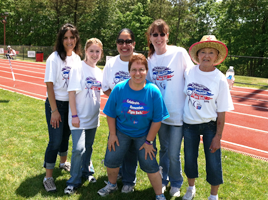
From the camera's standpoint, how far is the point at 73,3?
34.7 meters

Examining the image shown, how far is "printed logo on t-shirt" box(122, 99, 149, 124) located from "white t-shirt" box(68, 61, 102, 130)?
665mm

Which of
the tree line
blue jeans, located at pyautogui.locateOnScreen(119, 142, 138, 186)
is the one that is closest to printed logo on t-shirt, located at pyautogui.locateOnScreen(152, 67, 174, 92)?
blue jeans, located at pyautogui.locateOnScreen(119, 142, 138, 186)

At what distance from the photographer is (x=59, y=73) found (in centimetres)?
302

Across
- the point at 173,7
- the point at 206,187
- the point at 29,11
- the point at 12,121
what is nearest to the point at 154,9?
the point at 173,7

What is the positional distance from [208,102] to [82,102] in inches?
65.0

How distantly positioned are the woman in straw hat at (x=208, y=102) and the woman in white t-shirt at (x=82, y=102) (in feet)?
4.14

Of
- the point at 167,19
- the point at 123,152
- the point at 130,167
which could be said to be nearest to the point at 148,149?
the point at 123,152

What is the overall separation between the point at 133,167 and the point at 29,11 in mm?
44872

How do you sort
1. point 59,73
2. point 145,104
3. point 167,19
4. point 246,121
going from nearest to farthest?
point 145,104
point 59,73
point 246,121
point 167,19

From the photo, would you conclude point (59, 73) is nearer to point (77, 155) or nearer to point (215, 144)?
point (77, 155)

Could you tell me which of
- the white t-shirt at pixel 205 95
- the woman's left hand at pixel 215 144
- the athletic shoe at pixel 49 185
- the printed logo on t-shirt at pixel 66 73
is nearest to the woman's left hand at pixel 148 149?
the white t-shirt at pixel 205 95

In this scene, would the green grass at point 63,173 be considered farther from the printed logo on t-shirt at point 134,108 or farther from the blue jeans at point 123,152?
the printed logo on t-shirt at point 134,108

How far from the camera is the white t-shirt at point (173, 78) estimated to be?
9.48ft

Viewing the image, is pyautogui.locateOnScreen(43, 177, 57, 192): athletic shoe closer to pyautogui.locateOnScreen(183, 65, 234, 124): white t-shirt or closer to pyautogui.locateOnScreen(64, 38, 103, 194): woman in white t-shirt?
pyautogui.locateOnScreen(64, 38, 103, 194): woman in white t-shirt
